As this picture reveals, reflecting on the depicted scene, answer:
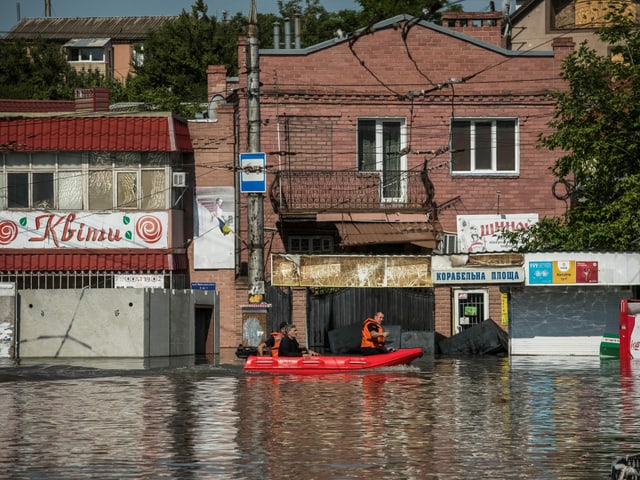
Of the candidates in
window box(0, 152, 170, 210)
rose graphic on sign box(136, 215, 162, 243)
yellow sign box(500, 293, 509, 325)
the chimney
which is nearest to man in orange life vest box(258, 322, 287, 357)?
rose graphic on sign box(136, 215, 162, 243)

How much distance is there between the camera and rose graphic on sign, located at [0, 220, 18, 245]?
42625 mm

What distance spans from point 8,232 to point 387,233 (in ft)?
39.4

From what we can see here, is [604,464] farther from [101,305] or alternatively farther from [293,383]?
[101,305]

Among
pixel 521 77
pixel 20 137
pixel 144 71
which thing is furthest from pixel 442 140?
pixel 144 71

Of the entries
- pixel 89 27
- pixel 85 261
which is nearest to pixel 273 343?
pixel 85 261

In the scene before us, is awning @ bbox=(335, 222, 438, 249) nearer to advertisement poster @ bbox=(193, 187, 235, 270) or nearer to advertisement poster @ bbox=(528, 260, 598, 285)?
advertisement poster @ bbox=(193, 187, 235, 270)

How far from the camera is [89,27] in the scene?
10862 cm

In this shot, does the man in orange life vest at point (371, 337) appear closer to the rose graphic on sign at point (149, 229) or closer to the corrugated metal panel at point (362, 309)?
the corrugated metal panel at point (362, 309)

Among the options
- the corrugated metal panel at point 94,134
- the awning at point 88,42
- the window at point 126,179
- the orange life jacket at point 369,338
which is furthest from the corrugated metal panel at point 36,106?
the awning at point 88,42

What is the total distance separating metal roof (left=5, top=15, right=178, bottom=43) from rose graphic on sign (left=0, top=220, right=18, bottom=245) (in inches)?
2509

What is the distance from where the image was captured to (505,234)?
131 ft

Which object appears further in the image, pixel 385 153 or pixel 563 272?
pixel 385 153

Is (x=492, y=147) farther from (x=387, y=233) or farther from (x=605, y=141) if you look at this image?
(x=605, y=141)

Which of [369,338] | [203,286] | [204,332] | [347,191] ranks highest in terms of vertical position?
[347,191]
